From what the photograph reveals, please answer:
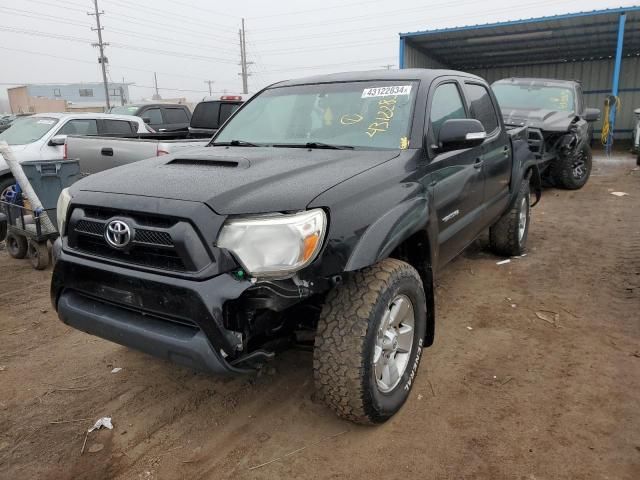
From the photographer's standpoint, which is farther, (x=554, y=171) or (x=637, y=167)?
(x=637, y=167)

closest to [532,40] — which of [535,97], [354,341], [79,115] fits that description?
[535,97]

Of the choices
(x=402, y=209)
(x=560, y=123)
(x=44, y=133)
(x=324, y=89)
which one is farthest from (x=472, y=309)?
(x=44, y=133)

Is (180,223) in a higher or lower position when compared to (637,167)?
higher

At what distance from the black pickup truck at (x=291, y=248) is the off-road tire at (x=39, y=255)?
10.7ft

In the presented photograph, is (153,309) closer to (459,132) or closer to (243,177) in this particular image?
(243,177)

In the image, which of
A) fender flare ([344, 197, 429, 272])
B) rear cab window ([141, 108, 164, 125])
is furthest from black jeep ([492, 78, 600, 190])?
rear cab window ([141, 108, 164, 125])

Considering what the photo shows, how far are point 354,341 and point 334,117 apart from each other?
167cm

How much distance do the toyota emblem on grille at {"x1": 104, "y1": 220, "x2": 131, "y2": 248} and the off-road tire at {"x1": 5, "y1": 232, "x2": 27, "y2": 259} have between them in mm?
4475

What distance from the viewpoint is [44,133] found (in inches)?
336

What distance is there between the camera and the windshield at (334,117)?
3150mm

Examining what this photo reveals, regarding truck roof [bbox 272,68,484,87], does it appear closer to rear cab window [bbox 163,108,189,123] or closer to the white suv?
the white suv

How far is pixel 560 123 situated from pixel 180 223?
8027 millimetres

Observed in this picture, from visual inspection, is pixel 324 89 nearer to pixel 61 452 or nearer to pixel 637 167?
pixel 61 452

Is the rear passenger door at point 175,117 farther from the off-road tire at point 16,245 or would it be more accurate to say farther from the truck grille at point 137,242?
the truck grille at point 137,242
